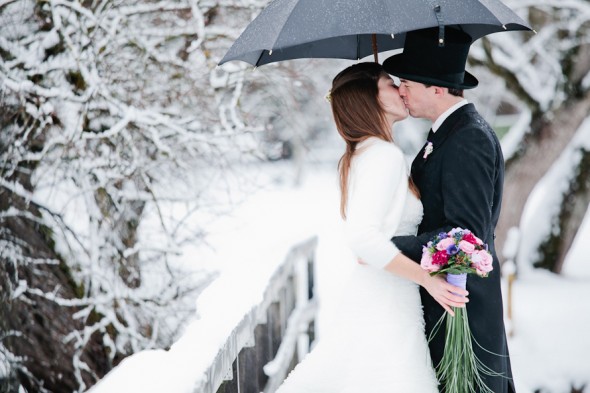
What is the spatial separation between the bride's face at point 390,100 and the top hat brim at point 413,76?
49 millimetres

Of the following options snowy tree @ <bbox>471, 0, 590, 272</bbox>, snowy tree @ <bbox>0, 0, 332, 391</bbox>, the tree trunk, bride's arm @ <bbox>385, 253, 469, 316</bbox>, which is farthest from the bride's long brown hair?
the tree trunk

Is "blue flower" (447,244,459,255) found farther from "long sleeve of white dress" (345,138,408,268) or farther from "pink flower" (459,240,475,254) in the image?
"long sleeve of white dress" (345,138,408,268)

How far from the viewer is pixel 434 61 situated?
2660mm

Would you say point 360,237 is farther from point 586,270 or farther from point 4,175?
point 586,270

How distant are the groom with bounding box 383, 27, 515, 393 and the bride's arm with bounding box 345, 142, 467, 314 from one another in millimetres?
81

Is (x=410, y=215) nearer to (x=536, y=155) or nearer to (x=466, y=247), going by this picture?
(x=466, y=247)

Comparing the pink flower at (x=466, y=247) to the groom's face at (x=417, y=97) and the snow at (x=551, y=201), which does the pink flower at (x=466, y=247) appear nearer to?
the groom's face at (x=417, y=97)

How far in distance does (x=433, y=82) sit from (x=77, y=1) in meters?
2.88

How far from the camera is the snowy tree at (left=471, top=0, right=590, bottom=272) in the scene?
8672 millimetres

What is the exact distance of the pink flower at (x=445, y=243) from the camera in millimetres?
2373

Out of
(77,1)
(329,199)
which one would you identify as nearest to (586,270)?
(77,1)

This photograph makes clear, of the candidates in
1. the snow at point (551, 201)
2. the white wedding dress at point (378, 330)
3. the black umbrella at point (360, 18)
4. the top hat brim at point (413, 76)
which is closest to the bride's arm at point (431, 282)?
the white wedding dress at point (378, 330)

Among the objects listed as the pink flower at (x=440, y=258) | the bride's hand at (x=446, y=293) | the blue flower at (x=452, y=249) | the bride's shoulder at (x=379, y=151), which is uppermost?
the bride's shoulder at (x=379, y=151)

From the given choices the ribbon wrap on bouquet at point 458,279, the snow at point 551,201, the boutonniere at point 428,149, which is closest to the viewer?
the ribbon wrap on bouquet at point 458,279
